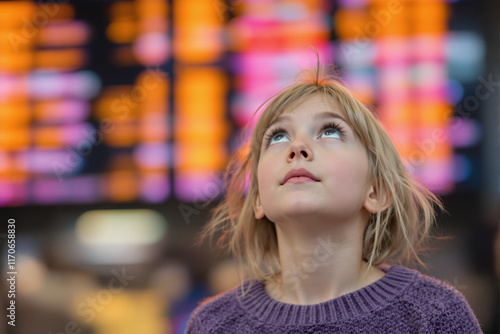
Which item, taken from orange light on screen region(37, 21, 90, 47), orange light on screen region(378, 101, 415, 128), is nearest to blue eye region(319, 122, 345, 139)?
orange light on screen region(378, 101, 415, 128)

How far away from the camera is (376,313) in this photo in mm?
965

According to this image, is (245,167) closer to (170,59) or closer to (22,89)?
(170,59)

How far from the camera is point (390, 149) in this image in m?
1.09

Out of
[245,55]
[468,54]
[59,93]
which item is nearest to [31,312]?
[59,93]

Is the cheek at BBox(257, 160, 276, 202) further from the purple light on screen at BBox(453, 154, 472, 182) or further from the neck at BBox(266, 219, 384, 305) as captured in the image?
the purple light on screen at BBox(453, 154, 472, 182)

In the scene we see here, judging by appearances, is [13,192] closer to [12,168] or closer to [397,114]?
[12,168]

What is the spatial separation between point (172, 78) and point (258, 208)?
1115 millimetres

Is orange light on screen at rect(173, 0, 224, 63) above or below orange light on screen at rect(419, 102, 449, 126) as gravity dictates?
above

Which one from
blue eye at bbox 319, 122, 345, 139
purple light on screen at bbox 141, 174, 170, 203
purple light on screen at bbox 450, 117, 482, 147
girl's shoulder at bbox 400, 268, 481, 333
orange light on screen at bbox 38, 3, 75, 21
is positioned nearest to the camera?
girl's shoulder at bbox 400, 268, 481, 333

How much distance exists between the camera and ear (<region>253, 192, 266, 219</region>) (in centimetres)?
113

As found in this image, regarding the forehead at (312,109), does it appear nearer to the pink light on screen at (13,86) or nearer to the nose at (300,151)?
the nose at (300,151)

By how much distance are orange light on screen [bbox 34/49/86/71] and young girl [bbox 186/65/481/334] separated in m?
1.26

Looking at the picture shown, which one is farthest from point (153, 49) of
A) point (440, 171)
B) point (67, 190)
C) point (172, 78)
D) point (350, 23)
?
point (440, 171)

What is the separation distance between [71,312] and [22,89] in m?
0.87
